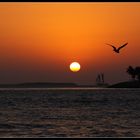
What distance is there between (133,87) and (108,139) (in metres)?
166

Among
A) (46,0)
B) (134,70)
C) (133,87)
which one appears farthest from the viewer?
(133,87)

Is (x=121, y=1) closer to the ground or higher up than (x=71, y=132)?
higher up

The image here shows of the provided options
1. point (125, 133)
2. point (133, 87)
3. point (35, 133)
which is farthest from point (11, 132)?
point (133, 87)

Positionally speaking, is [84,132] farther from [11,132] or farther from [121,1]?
[121,1]

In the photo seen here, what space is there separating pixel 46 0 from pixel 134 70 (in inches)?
5827

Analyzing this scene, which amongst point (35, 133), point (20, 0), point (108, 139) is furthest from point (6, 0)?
point (35, 133)

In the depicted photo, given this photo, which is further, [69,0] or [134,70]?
[134,70]

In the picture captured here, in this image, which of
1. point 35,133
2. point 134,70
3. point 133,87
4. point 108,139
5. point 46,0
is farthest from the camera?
point 133,87

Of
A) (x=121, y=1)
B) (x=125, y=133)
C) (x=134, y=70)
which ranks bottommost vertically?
(x=125, y=133)

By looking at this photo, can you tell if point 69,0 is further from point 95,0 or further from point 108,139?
point 108,139

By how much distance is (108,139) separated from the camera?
397 centimetres

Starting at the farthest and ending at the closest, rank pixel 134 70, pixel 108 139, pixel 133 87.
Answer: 1. pixel 133 87
2. pixel 134 70
3. pixel 108 139

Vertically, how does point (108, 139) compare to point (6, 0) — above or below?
below

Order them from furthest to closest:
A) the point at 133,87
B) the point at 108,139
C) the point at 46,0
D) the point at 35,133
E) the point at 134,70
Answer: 1. the point at 133,87
2. the point at 134,70
3. the point at 35,133
4. the point at 108,139
5. the point at 46,0
